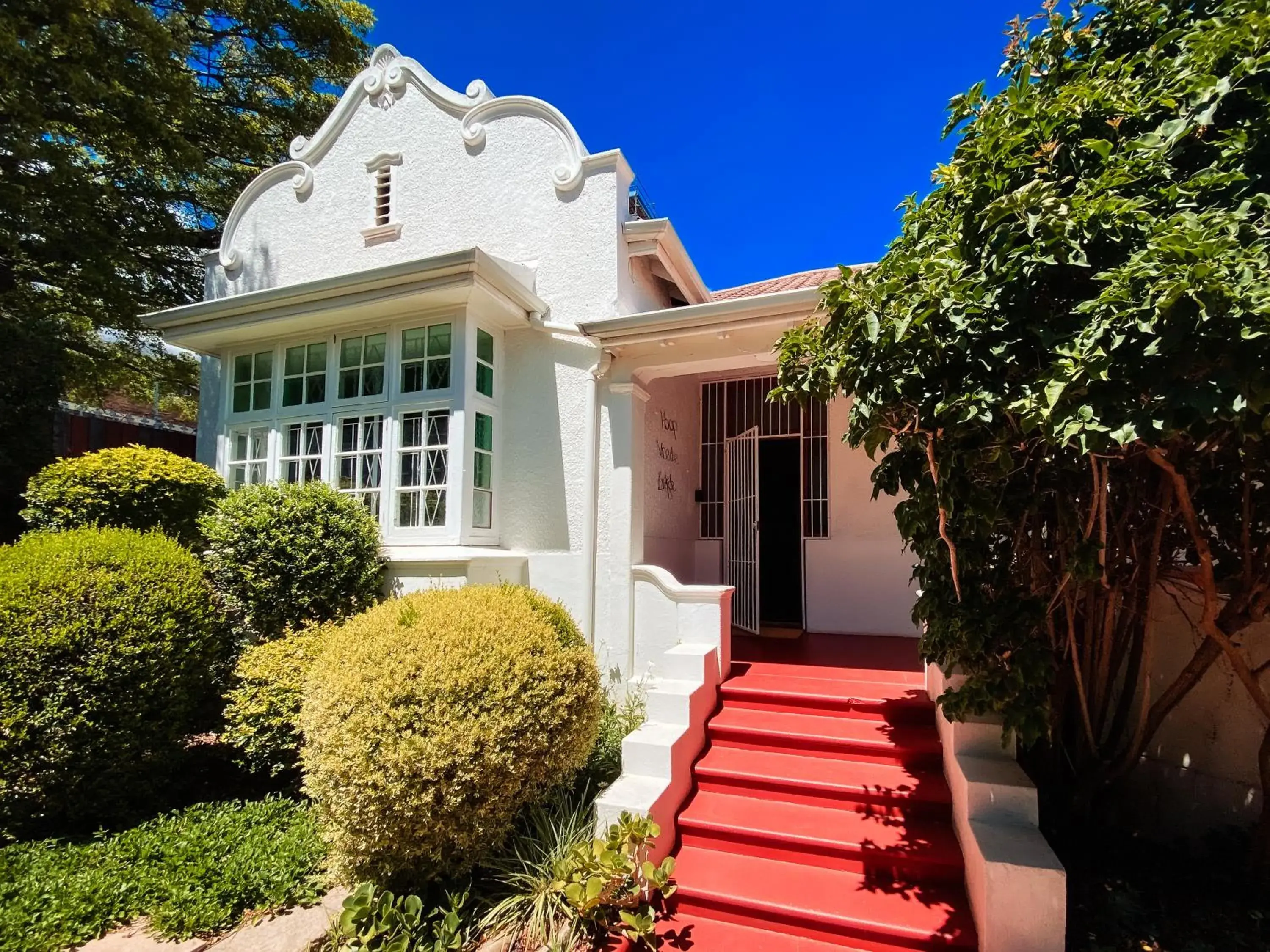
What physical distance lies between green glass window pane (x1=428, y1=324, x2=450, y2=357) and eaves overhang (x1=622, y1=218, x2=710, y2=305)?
7.37 feet

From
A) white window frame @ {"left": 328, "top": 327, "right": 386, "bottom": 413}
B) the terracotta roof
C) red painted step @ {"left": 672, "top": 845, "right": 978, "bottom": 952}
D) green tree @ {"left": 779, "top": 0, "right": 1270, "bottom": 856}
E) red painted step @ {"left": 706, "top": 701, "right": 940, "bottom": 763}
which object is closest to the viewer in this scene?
green tree @ {"left": 779, "top": 0, "right": 1270, "bottom": 856}

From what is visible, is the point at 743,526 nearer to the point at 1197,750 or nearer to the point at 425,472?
the point at 425,472

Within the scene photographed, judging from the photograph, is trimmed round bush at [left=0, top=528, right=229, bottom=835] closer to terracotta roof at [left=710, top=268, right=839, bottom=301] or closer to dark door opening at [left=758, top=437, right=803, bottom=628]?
dark door opening at [left=758, top=437, right=803, bottom=628]

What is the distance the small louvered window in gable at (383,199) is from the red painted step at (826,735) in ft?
23.1

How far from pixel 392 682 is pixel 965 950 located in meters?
3.62

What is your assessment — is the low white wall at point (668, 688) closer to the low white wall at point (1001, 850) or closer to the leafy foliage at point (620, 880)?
the leafy foliage at point (620, 880)

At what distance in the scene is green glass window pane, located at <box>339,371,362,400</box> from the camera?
729cm

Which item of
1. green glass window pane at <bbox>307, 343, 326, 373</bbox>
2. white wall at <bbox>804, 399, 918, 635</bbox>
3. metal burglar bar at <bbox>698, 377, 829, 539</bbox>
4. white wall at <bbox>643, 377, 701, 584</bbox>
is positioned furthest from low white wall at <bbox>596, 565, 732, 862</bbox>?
green glass window pane at <bbox>307, 343, 326, 373</bbox>

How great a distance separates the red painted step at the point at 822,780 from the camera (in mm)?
4281

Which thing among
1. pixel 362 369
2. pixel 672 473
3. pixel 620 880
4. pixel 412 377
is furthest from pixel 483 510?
pixel 620 880

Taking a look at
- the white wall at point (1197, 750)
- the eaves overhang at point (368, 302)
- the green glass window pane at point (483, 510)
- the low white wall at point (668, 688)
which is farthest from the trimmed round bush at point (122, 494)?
the white wall at point (1197, 750)

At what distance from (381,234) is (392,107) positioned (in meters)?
1.75

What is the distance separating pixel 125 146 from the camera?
34.6 feet

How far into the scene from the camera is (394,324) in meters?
7.03
